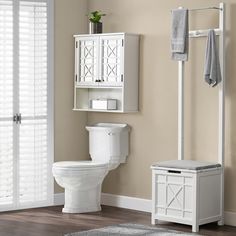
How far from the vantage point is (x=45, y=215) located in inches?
247

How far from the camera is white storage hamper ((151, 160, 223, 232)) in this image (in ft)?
18.2

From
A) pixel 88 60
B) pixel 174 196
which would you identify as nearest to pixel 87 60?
pixel 88 60

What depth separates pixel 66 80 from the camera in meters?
6.86

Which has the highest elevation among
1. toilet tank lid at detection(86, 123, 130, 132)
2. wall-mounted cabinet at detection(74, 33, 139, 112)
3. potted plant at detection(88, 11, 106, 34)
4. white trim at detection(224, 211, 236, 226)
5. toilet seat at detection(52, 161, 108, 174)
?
potted plant at detection(88, 11, 106, 34)

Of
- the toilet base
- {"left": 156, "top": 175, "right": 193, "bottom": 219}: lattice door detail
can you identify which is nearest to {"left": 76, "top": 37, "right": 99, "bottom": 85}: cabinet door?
the toilet base

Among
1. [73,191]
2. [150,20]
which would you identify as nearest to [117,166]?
[73,191]

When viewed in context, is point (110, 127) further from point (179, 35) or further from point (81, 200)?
point (179, 35)

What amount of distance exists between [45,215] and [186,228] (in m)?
1.36

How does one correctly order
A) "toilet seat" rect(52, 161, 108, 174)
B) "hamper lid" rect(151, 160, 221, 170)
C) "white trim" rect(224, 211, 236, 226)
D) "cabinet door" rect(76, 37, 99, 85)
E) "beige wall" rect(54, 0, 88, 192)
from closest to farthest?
"hamper lid" rect(151, 160, 221, 170) → "white trim" rect(224, 211, 236, 226) → "toilet seat" rect(52, 161, 108, 174) → "cabinet door" rect(76, 37, 99, 85) → "beige wall" rect(54, 0, 88, 192)

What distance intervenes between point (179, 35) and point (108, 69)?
0.91 metres

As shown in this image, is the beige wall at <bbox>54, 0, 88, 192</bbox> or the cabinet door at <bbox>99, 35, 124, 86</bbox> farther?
the beige wall at <bbox>54, 0, 88, 192</bbox>

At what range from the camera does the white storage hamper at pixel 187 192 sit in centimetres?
556

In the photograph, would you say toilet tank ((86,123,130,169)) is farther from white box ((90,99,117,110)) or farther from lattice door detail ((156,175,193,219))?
lattice door detail ((156,175,193,219))

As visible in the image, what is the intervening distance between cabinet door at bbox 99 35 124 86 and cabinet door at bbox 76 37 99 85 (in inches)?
2.8
